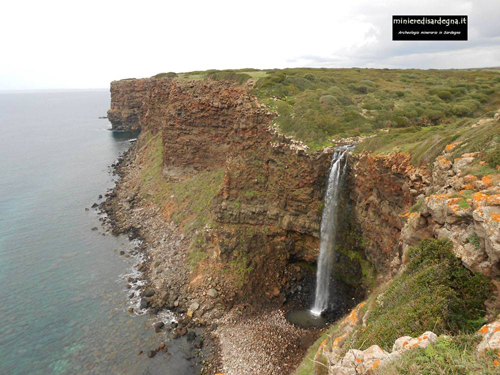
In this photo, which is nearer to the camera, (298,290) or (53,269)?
(298,290)

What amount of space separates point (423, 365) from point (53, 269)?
4463cm

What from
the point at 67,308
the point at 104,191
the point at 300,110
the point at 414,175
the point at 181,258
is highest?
the point at 300,110

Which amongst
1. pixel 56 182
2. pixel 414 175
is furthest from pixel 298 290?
pixel 56 182

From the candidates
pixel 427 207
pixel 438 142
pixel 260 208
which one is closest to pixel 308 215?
pixel 260 208

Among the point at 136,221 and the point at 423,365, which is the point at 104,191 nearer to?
the point at 136,221

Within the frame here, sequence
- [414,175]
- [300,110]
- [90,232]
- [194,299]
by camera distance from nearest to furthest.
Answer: [414,175], [194,299], [300,110], [90,232]

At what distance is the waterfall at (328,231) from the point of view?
1177 inches

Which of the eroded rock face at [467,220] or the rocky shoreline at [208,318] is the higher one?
the eroded rock face at [467,220]

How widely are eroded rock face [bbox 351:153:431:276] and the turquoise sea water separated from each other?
62.4 ft

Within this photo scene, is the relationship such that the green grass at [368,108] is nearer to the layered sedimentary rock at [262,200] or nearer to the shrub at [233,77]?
the shrub at [233,77]

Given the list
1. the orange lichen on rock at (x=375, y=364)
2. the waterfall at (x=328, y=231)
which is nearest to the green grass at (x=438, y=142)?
the waterfall at (x=328, y=231)

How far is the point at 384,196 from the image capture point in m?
24.6

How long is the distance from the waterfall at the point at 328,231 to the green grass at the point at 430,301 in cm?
1751

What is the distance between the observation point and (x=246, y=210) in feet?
117
